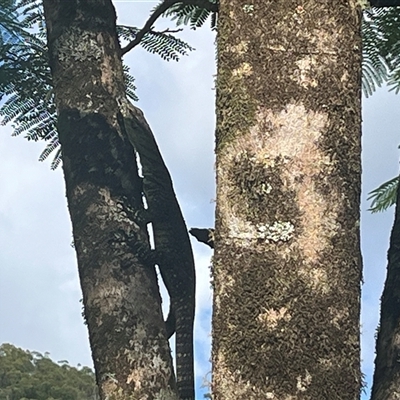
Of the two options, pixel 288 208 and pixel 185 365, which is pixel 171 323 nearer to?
pixel 185 365

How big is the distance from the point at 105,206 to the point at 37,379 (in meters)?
11.8

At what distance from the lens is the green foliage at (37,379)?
40.3ft

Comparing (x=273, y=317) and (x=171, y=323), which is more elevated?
(x=171, y=323)

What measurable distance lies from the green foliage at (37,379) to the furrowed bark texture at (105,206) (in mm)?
9242

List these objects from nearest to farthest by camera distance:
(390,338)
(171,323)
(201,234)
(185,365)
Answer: (390,338)
(201,234)
(185,365)
(171,323)

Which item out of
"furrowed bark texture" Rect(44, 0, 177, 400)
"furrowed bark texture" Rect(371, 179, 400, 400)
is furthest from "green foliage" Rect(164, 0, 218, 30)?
"furrowed bark texture" Rect(371, 179, 400, 400)

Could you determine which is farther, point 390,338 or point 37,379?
point 37,379

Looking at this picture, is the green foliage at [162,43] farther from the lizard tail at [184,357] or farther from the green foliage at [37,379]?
the green foliage at [37,379]

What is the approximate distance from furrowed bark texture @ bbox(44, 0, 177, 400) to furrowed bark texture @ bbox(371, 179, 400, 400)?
53 cm

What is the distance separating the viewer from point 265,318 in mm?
1241

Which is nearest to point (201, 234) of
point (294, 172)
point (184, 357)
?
point (184, 357)

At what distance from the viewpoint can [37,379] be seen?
44.6 feet

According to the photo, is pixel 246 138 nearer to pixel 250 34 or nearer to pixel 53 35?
pixel 250 34

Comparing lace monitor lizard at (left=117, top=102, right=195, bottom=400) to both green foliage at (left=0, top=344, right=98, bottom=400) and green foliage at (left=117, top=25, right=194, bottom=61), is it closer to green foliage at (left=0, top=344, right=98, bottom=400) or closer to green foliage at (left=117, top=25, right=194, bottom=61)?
green foliage at (left=117, top=25, right=194, bottom=61)
